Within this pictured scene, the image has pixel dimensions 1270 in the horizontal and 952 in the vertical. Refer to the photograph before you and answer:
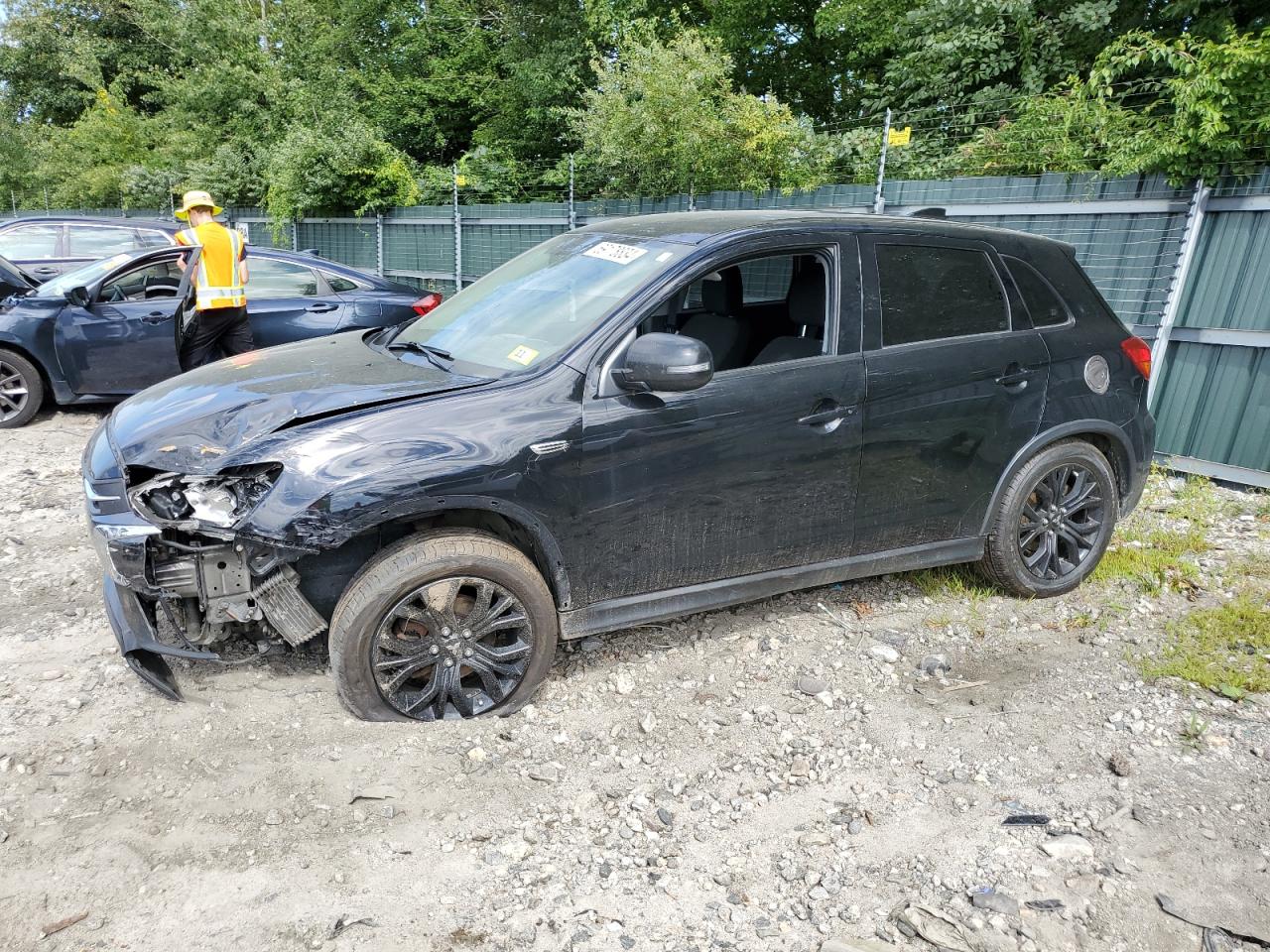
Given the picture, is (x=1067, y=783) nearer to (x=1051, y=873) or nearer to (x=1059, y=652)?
(x=1051, y=873)

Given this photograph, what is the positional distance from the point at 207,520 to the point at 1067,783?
10.3 feet

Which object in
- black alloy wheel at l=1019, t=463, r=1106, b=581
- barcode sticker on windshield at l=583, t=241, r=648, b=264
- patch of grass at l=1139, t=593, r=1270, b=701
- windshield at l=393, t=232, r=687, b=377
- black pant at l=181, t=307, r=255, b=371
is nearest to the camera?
windshield at l=393, t=232, r=687, b=377

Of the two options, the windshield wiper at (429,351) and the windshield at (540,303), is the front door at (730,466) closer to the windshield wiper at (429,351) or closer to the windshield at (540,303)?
the windshield at (540,303)

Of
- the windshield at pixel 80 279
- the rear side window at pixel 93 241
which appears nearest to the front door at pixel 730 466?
the windshield at pixel 80 279

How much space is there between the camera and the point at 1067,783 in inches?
126

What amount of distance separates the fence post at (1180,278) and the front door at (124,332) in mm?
7766

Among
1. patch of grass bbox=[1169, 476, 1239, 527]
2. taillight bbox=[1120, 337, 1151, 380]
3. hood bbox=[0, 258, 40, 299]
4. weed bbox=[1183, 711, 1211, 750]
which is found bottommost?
patch of grass bbox=[1169, 476, 1239, 527]

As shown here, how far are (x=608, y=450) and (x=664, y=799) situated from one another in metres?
1.24

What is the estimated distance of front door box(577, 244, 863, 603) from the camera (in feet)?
11.0

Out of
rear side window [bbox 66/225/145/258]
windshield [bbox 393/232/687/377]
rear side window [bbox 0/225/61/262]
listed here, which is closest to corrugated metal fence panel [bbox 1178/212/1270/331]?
windshield [bbox 393/232/687/377]

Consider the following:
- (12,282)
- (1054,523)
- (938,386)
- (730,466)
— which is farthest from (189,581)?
(12,282)

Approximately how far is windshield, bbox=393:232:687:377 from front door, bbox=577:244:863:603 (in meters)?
0.24

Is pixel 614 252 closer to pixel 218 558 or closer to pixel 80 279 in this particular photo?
pixel 218 558

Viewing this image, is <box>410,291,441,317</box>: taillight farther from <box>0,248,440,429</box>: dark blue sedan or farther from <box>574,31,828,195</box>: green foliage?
<box>574,31,828,195</box>: green foliage
